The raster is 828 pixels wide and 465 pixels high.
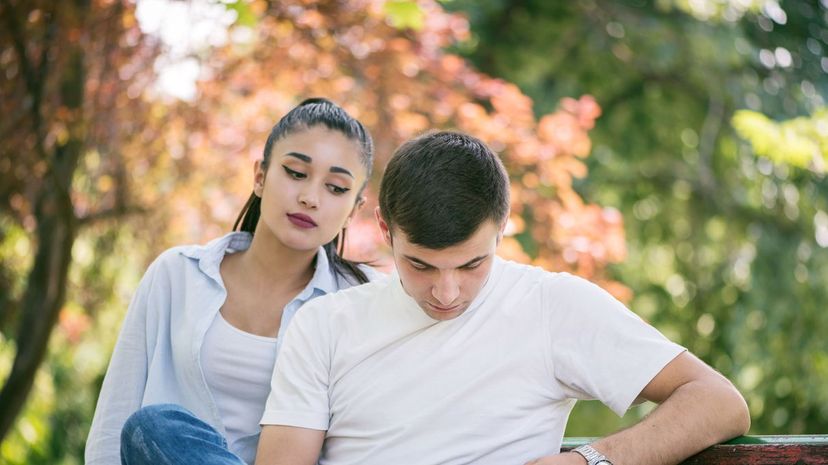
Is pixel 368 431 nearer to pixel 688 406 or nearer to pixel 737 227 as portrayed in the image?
pixel 688 406

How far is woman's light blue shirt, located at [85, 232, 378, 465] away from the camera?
2662 millimetres

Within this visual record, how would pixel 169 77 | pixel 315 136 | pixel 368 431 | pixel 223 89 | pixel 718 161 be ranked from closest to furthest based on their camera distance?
Answer: pixel 368 431 → pixel 315 136 → pixel 169 77 → pixel 223 89 → pixel 718 161

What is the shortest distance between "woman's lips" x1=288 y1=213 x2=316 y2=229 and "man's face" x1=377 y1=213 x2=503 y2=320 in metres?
0.42

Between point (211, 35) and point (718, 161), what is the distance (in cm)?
439

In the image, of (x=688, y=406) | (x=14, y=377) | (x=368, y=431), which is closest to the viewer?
(x=688, y=406)

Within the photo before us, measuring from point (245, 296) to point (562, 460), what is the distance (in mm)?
1031

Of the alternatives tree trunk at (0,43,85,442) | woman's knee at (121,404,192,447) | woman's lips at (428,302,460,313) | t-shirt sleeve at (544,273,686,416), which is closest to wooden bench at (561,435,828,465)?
t-shirt sleeve at (544,273,686,416)

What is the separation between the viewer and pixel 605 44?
7594 millimetres

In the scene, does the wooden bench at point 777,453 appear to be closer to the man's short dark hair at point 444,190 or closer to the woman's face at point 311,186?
the man's short dark hair at point 444,190

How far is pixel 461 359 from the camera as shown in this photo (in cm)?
229

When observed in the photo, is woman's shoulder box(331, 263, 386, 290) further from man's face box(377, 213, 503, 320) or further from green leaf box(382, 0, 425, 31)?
green leaf box(382, 0, 425, 31)

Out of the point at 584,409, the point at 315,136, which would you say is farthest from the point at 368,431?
the point at 584,409

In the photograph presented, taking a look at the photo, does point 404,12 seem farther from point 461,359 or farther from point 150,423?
point 150,423

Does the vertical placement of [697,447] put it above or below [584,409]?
above
